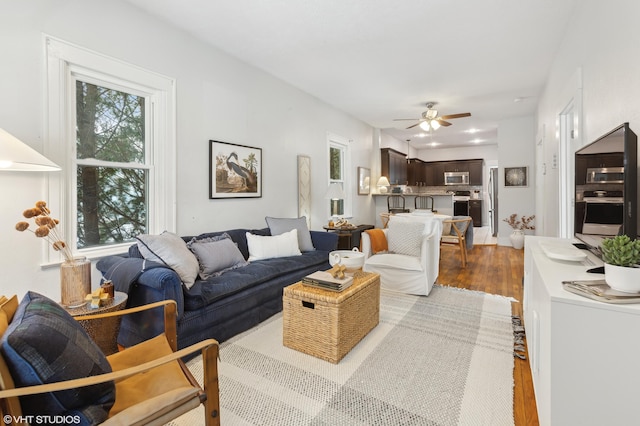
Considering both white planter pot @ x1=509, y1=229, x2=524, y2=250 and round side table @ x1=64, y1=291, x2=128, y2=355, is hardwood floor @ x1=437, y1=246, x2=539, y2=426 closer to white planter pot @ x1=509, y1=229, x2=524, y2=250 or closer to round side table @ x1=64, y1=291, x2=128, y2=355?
white planter pot @ x1=509, y1=229, x2=524, y2=250

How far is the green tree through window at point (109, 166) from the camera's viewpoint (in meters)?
2.52

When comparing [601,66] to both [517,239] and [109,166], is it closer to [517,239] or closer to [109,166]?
[109,166]

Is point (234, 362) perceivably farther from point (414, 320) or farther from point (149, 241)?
point (414, 320)

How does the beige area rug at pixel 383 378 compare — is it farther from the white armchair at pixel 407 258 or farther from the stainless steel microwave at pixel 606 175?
the stainless steel microwave at pixel 606 175

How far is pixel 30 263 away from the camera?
219 cm

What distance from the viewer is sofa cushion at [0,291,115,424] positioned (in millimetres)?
961

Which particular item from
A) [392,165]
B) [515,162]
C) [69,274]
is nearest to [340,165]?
[392,165]

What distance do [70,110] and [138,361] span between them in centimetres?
201

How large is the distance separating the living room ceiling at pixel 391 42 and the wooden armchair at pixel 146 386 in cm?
271

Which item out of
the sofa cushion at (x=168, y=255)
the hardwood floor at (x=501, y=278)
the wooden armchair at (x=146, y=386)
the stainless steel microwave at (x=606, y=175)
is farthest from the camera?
the sofa cushion at (x=168, y=255)

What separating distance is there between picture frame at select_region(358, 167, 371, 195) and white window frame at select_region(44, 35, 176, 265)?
14.1ft

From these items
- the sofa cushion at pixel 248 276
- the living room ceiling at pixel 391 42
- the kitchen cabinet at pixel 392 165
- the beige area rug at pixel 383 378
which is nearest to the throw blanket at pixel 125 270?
the sofa cushion at pixel 248 276

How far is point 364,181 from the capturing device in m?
6.96

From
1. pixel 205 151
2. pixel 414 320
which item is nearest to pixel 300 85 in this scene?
pixel 205 151
